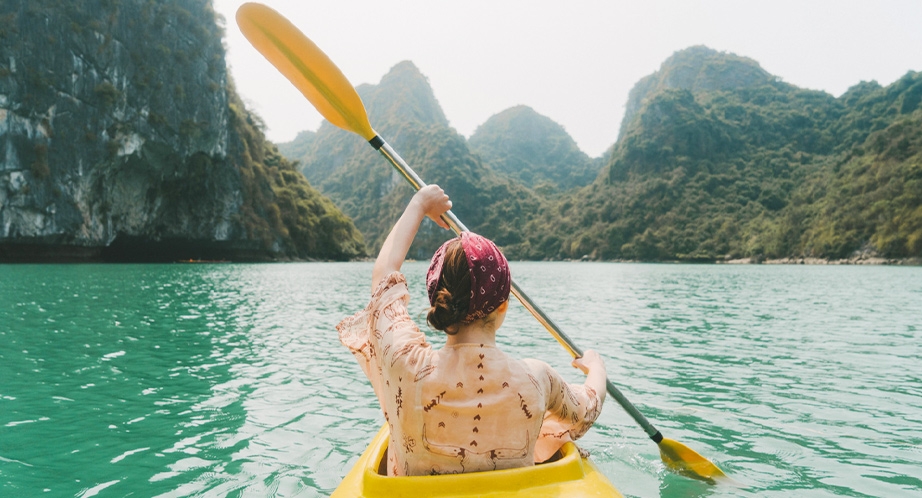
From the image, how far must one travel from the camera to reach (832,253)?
185 ft

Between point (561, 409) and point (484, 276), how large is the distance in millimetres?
631

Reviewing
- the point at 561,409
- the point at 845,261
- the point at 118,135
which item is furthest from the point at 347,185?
the point at 561,409

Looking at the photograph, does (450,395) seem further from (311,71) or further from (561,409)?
(311,71)

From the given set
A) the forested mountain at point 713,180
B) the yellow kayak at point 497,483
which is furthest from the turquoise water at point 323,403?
the forested mountain at point 713,180

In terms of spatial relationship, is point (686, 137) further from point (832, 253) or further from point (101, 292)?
point (101, 292)

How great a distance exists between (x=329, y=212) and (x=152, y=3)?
32.3m

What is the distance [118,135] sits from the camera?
37031 mm

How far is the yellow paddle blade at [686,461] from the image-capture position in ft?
12.0

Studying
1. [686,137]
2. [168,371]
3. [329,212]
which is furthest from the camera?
[686,137]

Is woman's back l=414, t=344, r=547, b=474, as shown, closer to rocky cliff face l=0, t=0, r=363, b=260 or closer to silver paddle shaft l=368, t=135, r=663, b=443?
silver paddle shaft l=368, t=135, r=663, b=443

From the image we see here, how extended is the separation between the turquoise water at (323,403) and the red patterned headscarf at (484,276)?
2421 millimetres

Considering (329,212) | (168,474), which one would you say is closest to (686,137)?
(329,212)

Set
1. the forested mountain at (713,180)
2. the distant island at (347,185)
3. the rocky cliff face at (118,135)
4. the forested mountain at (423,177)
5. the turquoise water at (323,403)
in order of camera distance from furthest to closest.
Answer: the forested mountain at (423,177) < the forested mountain at (713,180) < the distant island at (347,185) < the rocky cliff face at (118,135) < the turquoise water at (323,403)

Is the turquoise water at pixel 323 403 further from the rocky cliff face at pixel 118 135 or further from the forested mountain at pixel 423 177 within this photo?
the forested mountain at pixel 423 177
